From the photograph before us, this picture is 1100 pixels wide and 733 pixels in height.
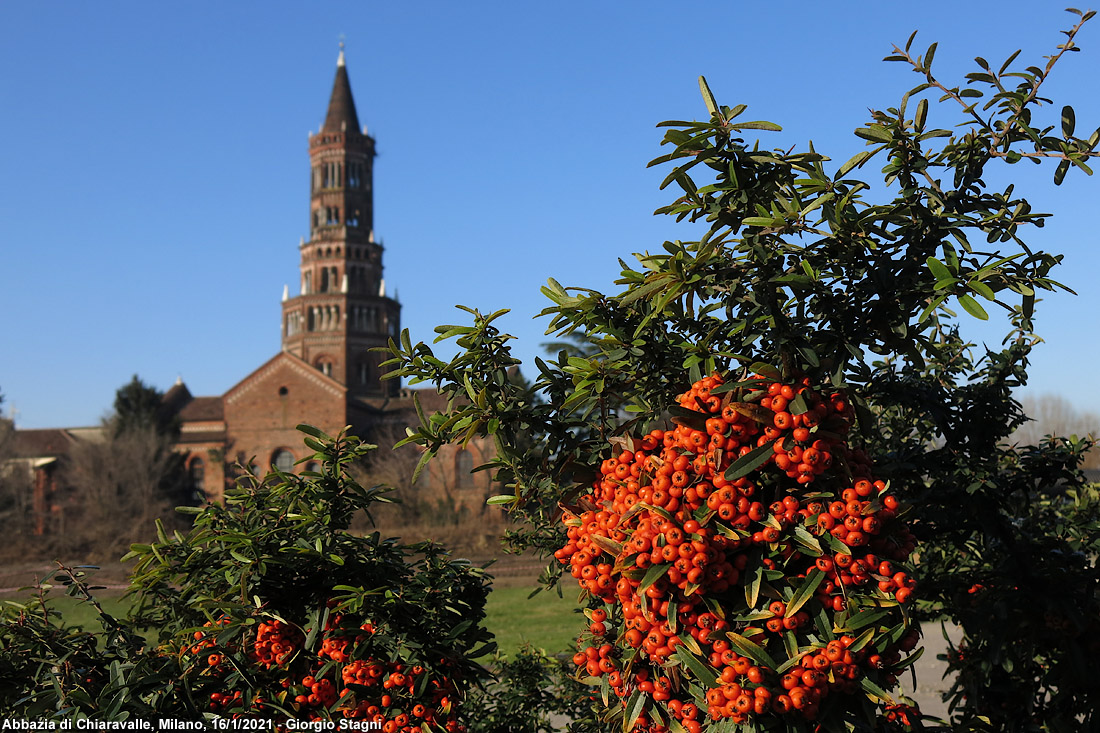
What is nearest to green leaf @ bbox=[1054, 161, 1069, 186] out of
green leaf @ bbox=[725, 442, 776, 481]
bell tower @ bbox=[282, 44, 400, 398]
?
green leaf @ bbox=[725, 442, 776, 481]

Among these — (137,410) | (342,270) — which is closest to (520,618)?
(137,410)

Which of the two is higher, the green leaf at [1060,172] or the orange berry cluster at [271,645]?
the green leaf at [1060,172]

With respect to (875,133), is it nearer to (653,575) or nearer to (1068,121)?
(1068,121)

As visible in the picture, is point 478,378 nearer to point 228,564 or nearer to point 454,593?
point 454,593

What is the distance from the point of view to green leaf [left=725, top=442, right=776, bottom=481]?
214 cm

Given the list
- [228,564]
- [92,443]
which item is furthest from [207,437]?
[228,564]

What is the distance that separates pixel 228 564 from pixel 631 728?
182 cm

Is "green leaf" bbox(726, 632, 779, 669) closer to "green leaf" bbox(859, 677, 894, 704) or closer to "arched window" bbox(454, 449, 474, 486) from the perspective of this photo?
"green leaf" bbox(859, 677, 894, 704)

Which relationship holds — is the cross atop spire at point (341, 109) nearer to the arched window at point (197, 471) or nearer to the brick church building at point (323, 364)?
the brick church building at point (323, 364)

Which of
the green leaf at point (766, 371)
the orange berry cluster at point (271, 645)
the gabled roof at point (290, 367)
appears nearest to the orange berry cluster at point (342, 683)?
the orange berry cluster at point (271, 645)

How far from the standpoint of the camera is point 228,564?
3.26 meters

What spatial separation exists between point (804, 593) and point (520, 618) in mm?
14721

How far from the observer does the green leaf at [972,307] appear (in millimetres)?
2109

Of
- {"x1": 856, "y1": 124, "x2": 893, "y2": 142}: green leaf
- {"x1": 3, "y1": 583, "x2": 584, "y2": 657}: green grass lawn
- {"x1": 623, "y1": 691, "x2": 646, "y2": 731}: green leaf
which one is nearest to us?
{"x1": 623, "y1": 691, "x2": 646, "y2": 731}: green leaf
